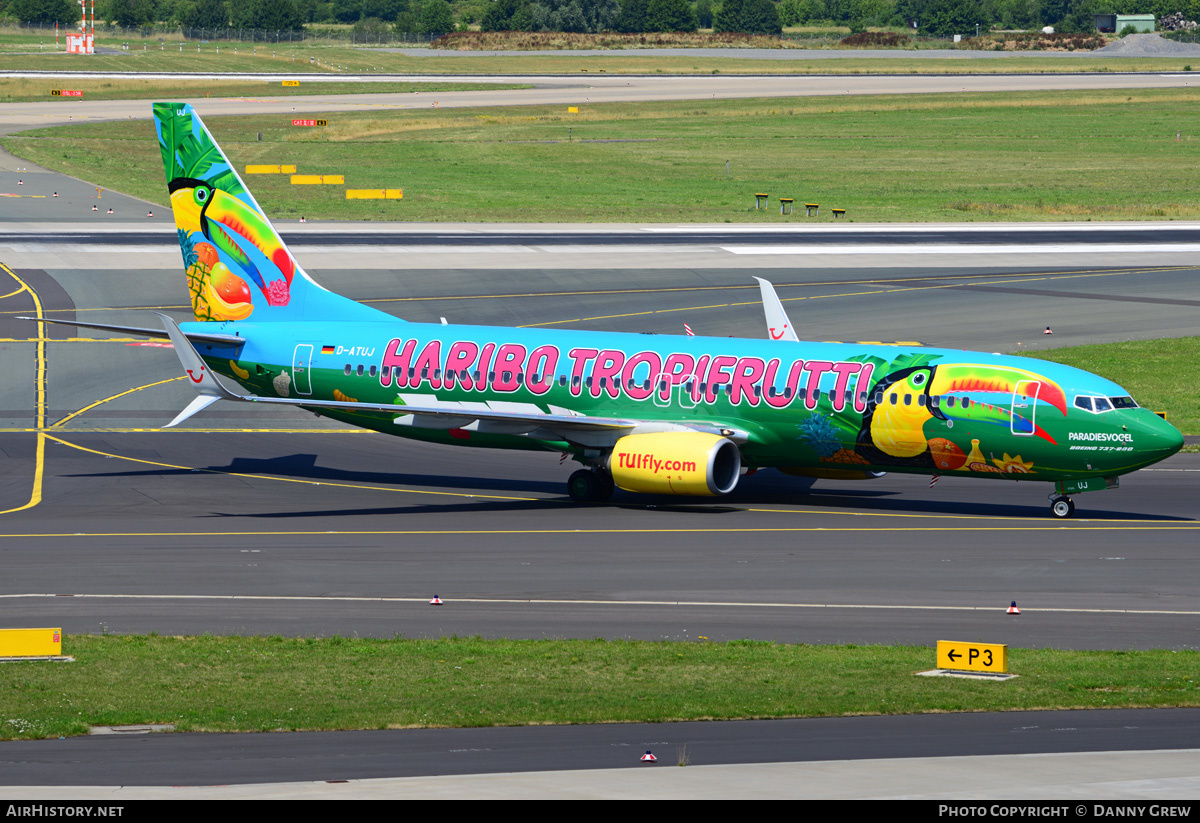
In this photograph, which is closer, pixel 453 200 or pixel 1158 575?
pixel 1158 575

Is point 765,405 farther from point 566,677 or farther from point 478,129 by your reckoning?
point 478,129

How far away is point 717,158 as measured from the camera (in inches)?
5413

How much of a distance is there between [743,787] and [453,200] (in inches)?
3921

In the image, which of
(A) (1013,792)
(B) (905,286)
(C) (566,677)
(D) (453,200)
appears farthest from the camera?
(D) (453,200)

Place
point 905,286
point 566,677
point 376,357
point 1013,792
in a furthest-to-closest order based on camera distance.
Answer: point 905,286 → point 376,357 → point 566,677 → point 1013,792

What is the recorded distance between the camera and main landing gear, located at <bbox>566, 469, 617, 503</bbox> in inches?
1742

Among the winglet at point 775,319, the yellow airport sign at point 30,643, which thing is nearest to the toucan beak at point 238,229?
the winglet at point 775,319

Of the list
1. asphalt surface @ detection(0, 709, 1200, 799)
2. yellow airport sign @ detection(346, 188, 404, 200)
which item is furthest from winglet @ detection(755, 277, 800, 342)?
yellow airport sign @ detection(346, 188, 404, 200)

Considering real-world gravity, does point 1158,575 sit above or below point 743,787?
below

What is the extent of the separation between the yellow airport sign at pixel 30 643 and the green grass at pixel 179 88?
14787 cm

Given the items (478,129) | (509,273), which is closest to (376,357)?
(509,273)

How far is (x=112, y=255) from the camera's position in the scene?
284 feet

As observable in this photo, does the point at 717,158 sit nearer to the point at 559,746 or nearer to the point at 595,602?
the point at 595,602

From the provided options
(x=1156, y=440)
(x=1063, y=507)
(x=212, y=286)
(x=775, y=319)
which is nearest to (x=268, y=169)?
(x=212, y=286)
